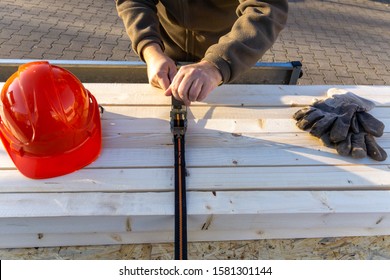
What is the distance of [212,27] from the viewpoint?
1605 millimetres

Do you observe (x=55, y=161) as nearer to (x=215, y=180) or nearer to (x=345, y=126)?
(x=215, y=180)

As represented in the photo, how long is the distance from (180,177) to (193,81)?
1.03ft

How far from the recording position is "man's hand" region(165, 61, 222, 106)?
114 centimetres

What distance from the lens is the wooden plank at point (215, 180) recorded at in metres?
1.12

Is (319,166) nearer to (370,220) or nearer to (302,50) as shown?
(370,220)

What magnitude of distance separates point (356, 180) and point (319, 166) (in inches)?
5.1

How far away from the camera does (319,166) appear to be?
1.25 m

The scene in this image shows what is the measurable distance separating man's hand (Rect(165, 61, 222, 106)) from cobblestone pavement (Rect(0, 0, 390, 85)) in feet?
8.28

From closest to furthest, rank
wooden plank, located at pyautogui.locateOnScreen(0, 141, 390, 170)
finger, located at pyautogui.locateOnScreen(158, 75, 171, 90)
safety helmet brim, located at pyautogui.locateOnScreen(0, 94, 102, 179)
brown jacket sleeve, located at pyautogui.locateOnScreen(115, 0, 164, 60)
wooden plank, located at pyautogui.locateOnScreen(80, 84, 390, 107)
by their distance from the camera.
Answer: safety helmet brim, located at pyautogui.locateOnScreen(0, 94, 102, 179) → wooden plank, located at pyautogui.locateOnScreen(0, 141, 390, 170) → finger, located at pyautogui.locateOnScreen(158, 75, 171, 90) → brown jacket sleeve, located at pyautogui.locateOnScreen(115, 0, 164, 60) → wooden plank, located at pyautogui.locateOnScreen(80, 84, 390, 107)

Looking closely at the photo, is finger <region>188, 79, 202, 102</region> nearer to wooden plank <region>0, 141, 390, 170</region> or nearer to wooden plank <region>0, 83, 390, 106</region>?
wooden plank <region>0, 141, 390, 170</region>

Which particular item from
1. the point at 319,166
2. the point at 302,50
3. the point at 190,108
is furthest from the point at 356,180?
the point at 302,50

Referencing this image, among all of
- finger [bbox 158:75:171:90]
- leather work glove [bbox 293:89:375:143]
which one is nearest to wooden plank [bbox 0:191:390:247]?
leather work glove [bbox 293:89:375:143]

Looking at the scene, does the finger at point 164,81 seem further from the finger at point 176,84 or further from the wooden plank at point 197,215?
the wooden plank at point 197,215

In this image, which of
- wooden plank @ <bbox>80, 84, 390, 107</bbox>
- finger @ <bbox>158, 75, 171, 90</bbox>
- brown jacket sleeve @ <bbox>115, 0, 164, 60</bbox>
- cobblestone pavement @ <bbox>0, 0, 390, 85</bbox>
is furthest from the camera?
cobblestone pavement @ <bbox>0, 0, 390, 85</bbox>
